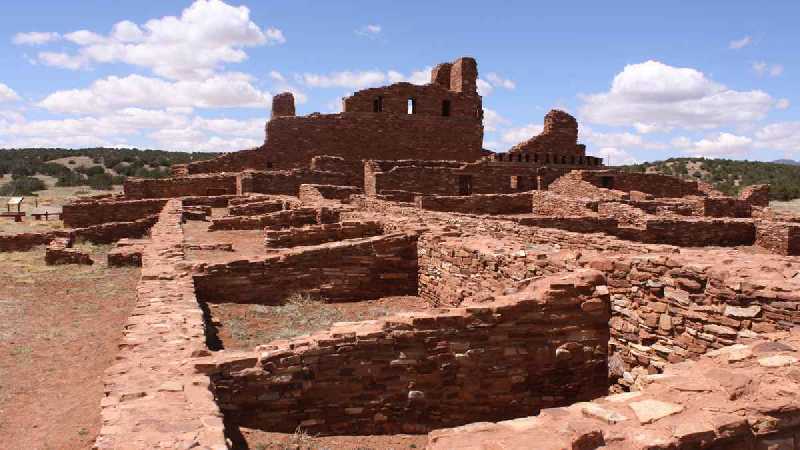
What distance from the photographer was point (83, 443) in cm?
456

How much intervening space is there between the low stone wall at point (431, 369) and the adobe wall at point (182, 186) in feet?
61.5

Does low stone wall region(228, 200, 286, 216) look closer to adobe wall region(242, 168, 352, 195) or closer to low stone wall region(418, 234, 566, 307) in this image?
adobe wall region(242, 168, 352, 195)

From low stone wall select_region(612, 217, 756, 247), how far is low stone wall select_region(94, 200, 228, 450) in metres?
9.35

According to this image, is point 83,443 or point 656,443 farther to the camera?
point 83,443

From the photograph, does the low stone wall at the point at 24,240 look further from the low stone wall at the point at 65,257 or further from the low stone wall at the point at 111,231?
the low stone wall at the point at 65,257

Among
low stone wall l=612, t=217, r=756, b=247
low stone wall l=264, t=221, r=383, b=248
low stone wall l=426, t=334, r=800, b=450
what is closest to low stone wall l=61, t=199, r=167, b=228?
low stone wall l=264, t=221, r=383, b=248

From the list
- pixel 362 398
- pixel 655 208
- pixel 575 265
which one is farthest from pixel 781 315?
pixel 655 208

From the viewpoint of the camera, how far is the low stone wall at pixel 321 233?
1091 centimetres

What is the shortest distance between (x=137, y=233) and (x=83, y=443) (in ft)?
44.4

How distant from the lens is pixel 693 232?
12.3 meters

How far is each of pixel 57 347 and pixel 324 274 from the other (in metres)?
3.60

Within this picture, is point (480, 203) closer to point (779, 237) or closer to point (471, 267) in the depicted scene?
point (779, 237)

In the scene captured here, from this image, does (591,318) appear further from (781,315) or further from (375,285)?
(375,285)

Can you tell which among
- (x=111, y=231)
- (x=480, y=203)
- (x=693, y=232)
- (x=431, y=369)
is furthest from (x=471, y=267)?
(x=111, y=231)
